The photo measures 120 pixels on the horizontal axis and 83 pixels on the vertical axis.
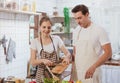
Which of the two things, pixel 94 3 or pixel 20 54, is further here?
pixel 94 3

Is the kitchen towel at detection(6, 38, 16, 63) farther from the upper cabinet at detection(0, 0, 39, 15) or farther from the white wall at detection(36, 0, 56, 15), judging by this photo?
the white wall at detection(36, 0, 56, 15)

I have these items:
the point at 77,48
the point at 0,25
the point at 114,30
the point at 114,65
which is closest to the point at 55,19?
the point at 114,30

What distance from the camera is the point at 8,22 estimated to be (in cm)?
241

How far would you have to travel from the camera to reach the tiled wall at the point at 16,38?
2314mm

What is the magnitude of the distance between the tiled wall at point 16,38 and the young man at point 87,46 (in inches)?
22.2

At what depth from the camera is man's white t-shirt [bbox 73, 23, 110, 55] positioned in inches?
74.0

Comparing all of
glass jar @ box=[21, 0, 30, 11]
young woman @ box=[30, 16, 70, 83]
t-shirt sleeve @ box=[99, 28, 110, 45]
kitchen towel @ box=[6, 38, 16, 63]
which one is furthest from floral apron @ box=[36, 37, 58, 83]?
glass jar @ box=[21, 0, 30, 11]

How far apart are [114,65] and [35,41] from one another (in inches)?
53.9

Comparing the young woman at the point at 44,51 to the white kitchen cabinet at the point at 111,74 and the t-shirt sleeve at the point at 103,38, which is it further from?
the white kitchen cabinet at the point at 111,74

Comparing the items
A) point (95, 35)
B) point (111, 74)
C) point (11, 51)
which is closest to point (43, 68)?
point (95, 35)

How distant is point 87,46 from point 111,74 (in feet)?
3.62

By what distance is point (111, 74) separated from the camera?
2.93 m

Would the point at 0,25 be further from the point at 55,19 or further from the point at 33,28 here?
the point at 55,19

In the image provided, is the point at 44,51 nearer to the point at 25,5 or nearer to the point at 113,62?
the point at 25,5
